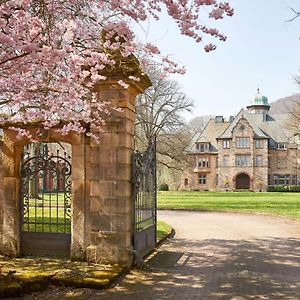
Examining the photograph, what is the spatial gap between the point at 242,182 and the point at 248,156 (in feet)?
13.0

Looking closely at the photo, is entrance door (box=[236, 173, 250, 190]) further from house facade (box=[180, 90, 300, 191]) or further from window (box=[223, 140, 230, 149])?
window (box=[223, 140, 230, 149])

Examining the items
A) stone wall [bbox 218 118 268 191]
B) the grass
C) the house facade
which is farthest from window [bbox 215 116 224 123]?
the grass

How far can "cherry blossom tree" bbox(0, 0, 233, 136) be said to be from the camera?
5.86 meters

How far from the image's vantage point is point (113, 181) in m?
9.03

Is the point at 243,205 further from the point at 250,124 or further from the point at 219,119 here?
the point at 219,119

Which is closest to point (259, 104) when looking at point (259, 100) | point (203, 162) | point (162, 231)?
point (259, 100)

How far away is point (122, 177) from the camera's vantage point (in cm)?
902

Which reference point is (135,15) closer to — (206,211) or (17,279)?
(17,279)

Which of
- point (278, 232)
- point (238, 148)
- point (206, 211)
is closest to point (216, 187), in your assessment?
point (238, 148)

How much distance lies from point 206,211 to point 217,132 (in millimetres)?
44239

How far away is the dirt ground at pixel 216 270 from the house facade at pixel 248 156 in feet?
161

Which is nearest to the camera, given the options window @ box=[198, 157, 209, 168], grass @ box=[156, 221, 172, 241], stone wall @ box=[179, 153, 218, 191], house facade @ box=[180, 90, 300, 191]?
grass @ box=[156, 221, 172, 241]

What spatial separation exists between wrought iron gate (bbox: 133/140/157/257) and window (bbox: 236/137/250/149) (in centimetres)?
5452

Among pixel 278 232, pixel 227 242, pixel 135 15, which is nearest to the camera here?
pixel 135 15
